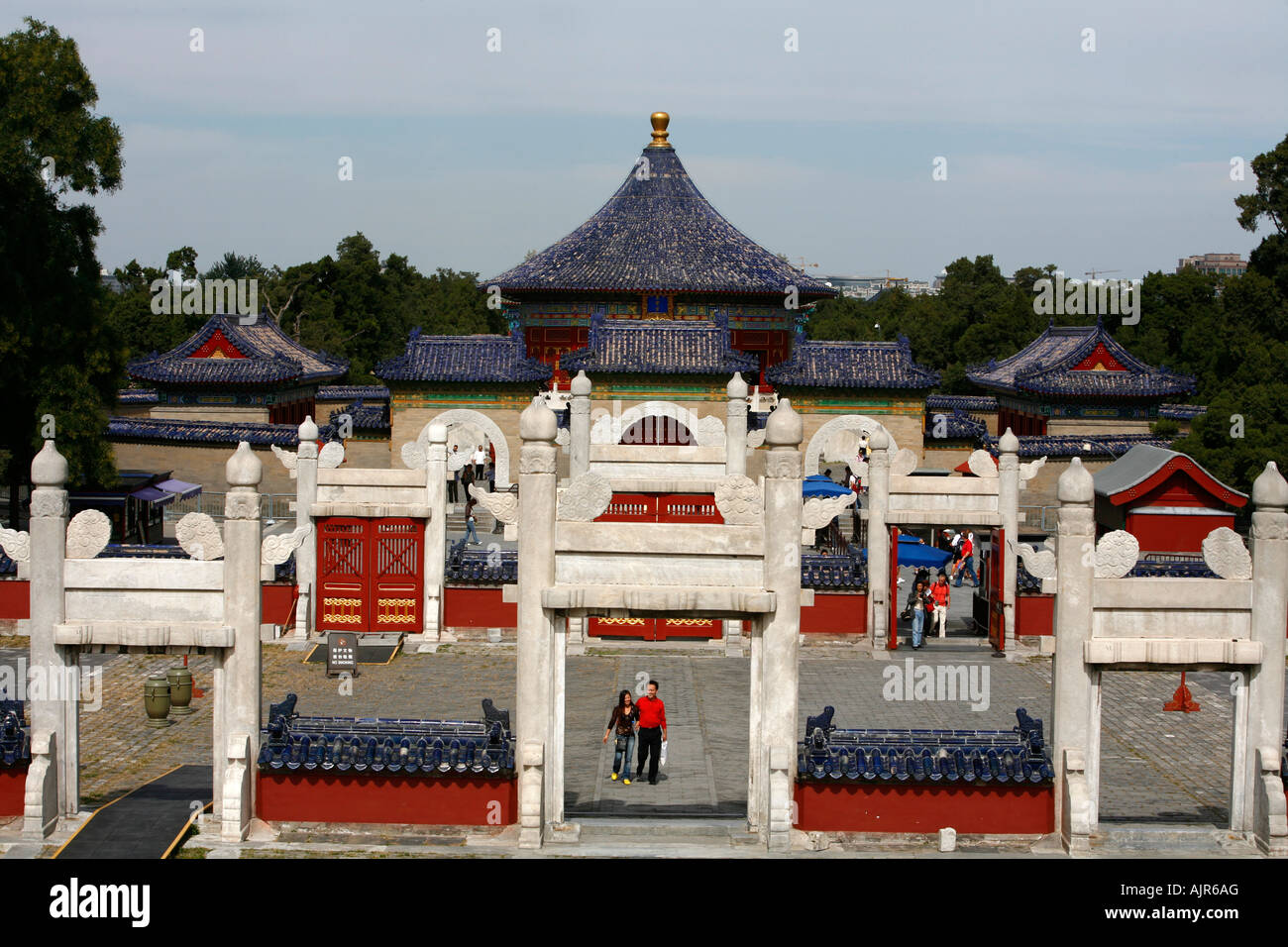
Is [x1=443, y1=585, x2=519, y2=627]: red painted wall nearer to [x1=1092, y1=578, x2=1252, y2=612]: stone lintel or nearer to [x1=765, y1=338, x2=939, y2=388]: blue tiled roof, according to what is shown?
[x1=1092, y1=578, x2=1252, y2=612]: stone lintel

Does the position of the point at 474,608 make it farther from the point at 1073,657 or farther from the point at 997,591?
the point at 1073,657

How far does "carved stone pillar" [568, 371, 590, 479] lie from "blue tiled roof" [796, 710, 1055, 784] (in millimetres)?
12507

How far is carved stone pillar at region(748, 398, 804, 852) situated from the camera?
13602 millimetres

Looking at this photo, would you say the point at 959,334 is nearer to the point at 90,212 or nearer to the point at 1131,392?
the point at 1131,392

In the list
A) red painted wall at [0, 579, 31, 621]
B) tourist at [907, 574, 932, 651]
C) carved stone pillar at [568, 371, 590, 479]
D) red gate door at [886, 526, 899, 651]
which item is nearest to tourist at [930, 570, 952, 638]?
tourist at [907, 574, 932, 651]

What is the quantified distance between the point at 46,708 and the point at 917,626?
14.5m

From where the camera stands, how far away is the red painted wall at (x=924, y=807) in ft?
44.3

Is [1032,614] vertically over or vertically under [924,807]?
over

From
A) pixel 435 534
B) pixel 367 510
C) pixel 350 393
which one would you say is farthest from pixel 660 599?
pixel 350 393

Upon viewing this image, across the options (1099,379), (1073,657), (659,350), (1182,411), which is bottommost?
(1073,657)

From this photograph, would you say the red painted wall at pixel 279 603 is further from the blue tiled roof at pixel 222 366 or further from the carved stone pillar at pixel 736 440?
the blue tiled roof at pixel 222 366

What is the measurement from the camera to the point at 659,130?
5691 cm

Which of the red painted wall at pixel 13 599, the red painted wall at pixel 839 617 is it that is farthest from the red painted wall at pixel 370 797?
the red painted wall at pixel 13 599

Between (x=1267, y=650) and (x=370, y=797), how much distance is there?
8.42 metres
